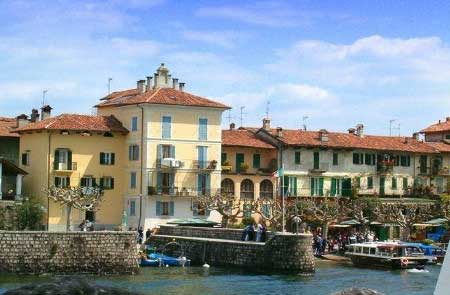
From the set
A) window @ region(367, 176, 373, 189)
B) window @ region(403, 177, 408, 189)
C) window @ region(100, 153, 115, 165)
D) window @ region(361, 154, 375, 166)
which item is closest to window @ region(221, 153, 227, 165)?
window @ region(100, 153, 115, 165)

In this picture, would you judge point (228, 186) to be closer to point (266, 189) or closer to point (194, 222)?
point (266, 189)

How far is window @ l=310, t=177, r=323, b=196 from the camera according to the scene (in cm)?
7488

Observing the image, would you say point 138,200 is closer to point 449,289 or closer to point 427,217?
point 427,217

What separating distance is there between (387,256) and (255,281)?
13.0m

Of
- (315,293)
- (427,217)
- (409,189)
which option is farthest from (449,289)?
(409,189)

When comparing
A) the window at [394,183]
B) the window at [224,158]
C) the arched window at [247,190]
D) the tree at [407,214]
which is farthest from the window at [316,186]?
the window at [224,158]

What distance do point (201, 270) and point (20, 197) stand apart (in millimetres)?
17497

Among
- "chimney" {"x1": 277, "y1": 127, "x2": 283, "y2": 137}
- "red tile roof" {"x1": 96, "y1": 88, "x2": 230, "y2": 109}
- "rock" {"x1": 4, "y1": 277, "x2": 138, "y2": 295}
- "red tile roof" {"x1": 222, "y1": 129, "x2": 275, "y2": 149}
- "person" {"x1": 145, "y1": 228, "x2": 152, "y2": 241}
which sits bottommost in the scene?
"person" {"x1": 145, "y1": 228, "x2": 152, "y2": 241}

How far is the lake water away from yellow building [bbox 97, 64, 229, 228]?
14.8 m

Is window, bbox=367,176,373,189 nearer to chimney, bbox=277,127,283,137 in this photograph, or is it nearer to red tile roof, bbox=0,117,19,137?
chimney, bbox=277,127,283,137

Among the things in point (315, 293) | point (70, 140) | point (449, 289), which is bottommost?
point (315, 293)

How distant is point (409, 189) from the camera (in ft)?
263

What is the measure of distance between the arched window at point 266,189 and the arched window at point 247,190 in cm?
91

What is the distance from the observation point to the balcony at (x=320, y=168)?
7488 centimetres
